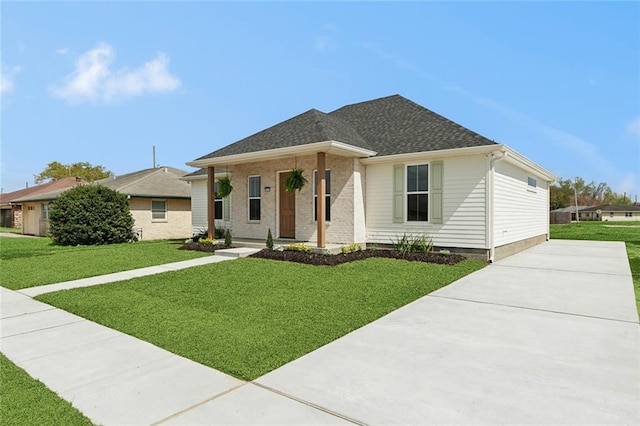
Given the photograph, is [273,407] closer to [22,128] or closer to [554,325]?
[554,325]

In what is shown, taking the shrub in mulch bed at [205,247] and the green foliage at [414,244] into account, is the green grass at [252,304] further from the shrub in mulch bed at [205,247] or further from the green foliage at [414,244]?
the shrub in mulch bed at [205,247]

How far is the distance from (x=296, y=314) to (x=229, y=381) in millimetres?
2004

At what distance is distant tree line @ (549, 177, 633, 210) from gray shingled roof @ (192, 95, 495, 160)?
65.3 m

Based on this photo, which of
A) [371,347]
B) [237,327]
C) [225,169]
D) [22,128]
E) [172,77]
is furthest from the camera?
[22,128]

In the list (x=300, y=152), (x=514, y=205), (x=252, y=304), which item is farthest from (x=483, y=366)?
(x=514, y=205)

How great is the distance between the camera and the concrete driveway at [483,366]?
8.46 feet

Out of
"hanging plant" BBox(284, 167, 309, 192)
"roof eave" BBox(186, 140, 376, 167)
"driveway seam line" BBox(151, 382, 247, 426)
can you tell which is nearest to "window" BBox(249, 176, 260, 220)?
"roof eave" BBox(186, 140, 376, 167)

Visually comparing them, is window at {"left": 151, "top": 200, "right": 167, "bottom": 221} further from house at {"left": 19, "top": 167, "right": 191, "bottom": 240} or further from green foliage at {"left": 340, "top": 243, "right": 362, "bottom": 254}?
green foliage at {"left": 340, "top": 243, "right": 362, "bottom": 254}

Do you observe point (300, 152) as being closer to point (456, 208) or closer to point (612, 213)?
point (456, 208)

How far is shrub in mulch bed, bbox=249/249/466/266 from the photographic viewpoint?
9.38 meters

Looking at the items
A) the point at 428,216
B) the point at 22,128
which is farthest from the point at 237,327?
the point at 22,128

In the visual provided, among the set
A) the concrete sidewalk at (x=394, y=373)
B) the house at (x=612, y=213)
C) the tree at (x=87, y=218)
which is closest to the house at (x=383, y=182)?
the concrete sidewalk at (x=394, y=373)

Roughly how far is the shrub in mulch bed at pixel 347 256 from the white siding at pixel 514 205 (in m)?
1.87

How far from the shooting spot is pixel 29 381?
308 cm
